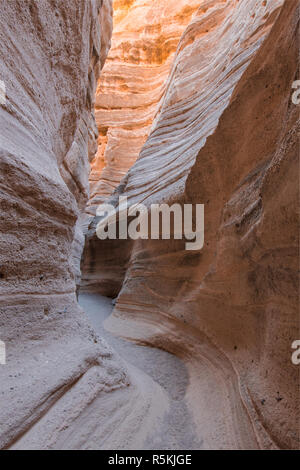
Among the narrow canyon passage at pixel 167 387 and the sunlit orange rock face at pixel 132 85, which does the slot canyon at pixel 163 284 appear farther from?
the sunlit orange rock face at pixel 132 85

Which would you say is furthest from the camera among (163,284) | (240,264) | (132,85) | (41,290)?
(132,85)

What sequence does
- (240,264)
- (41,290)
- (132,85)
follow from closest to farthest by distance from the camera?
(41,290) < (240,264) < (132,85)

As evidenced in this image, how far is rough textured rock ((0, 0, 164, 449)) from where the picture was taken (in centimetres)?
122

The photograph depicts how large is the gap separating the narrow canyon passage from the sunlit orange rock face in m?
9.55

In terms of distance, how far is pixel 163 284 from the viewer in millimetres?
3508

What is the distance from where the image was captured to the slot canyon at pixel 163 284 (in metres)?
1.28

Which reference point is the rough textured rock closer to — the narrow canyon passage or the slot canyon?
the slot canyon

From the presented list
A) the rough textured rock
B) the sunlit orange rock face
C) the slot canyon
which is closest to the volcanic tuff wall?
the slot canyon

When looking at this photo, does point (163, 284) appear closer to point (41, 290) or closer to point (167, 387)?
point (167, 387)

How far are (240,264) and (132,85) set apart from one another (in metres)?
14.4

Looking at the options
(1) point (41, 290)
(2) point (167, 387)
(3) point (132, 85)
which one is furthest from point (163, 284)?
(3) point (132, 85)

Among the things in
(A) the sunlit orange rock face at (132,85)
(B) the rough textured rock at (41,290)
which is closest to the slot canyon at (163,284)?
(B) the rough textured rock at (41,290)

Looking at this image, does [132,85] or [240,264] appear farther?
[132,85]
